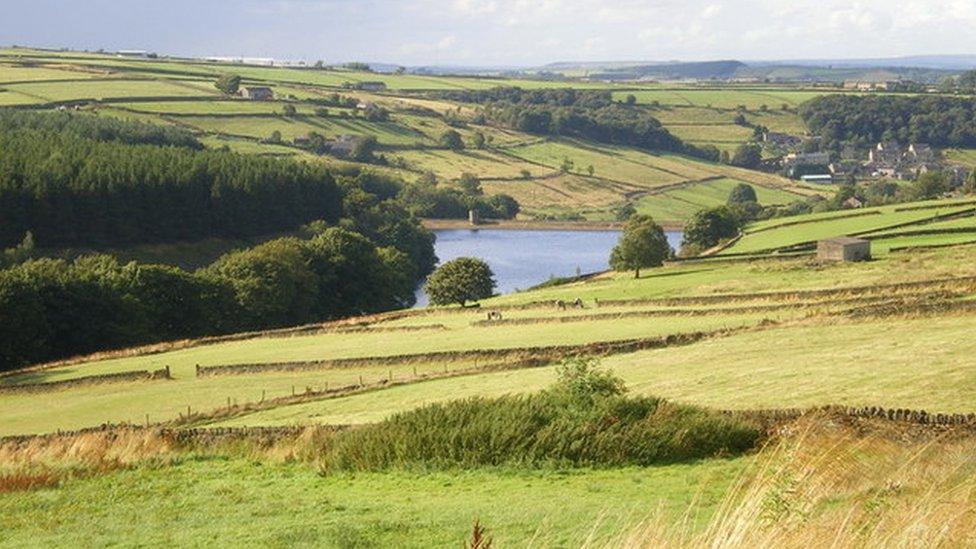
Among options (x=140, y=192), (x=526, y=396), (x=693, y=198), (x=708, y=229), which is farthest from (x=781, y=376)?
(x=693, y=198)

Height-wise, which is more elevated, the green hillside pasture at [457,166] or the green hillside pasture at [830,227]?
the green hillside pasture at [830,227]

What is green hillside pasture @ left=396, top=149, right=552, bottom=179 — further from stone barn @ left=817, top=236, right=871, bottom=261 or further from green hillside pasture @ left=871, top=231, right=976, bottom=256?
stone barn @ left=817, top=236, right=871, bottom=261

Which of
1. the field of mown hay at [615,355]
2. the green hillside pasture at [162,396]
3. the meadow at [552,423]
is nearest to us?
the meadow at [552,423]

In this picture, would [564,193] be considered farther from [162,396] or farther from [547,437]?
[547,437]

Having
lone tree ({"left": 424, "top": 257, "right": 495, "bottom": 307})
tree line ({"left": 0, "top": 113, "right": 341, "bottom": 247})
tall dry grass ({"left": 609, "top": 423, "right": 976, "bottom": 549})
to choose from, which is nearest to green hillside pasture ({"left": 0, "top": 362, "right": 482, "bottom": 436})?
tall dry grass ({"left": 609, "top": 423, "right": 976, "bottom": 549})

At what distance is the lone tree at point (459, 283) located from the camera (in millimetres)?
79875

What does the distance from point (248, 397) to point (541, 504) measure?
1015 inches

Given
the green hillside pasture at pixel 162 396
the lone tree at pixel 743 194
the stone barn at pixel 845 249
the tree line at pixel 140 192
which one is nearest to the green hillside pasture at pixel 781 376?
the green hillside pasture at pixel 162 396

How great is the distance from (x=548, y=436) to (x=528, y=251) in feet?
402

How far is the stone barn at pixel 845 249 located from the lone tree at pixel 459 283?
21.1 meters

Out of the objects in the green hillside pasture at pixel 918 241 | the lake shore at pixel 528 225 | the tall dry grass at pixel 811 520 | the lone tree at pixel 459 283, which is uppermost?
the tall dry grass at pixel 811 520

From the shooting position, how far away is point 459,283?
8000 cm

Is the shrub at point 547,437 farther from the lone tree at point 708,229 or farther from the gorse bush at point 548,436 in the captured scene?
the lone tree at point 708,229

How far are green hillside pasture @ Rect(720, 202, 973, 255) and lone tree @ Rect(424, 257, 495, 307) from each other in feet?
61.9
